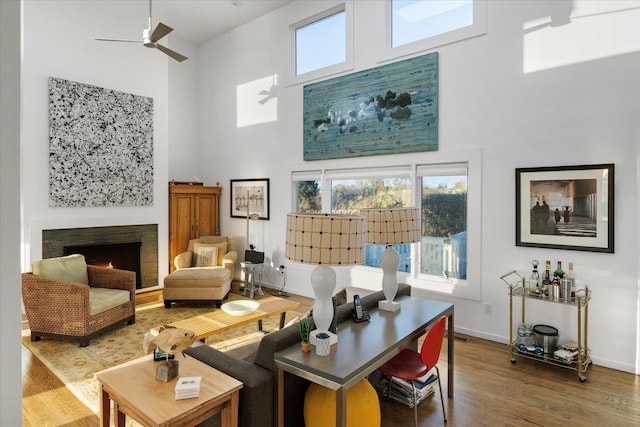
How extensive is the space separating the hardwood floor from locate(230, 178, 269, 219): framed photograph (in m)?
3.74

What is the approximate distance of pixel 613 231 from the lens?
337 cm

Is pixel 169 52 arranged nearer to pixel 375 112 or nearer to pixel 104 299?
pixel 375 112

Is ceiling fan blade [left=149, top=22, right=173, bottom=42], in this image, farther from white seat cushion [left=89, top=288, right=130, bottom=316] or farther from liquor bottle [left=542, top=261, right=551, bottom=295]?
liquor bottle [left=542, top=261, right=551, bottom=295]

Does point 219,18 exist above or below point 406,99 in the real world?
above

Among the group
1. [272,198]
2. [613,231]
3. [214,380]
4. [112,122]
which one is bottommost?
[214,380]

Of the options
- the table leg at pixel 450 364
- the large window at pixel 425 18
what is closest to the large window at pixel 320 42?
the large window at pixel 425 18

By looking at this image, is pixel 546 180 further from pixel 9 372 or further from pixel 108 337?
pixel 108 337

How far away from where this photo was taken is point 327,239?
76.5 inches

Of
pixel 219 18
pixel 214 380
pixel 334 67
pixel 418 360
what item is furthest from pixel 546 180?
pixel 219 18

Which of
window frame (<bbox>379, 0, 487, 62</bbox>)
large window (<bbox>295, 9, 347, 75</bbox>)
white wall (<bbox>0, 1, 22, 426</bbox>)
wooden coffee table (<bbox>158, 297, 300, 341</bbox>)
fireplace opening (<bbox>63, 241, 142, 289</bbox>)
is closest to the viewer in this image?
white wall (<bbox>0, 1, 22, 426</bbox>)

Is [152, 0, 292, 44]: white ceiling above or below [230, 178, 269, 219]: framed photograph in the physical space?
above

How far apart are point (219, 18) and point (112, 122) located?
8.98ft

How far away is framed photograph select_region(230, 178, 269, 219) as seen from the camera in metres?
6.43

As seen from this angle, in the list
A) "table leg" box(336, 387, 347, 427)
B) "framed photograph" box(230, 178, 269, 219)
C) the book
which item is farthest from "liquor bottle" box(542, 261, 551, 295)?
"framed photograph" box(230, 178, 269, 219)
